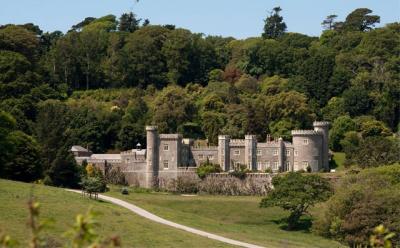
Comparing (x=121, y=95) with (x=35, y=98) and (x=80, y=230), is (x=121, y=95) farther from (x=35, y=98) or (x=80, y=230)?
(x=80, y=230)

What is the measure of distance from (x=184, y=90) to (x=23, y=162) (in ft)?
119

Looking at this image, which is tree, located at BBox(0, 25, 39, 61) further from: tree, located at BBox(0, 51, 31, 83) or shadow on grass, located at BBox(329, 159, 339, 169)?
shadow on grass, located at BBox(329, 159, 339, 169)

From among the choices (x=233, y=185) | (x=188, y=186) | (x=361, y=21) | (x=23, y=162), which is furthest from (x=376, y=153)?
(x=361, y=21)

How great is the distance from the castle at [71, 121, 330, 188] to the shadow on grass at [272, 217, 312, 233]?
14473mm

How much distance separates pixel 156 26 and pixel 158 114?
2829cm

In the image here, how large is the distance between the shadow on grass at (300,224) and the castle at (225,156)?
14.5 meters

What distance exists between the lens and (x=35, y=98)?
84125 mm

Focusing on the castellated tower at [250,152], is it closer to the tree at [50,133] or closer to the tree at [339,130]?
the tree at [339,130]

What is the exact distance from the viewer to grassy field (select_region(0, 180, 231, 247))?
3825 cm

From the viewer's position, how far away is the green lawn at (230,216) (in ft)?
153

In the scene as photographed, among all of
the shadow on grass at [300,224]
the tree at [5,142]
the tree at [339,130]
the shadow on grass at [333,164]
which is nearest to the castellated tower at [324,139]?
the shadow on grass at [333,164]

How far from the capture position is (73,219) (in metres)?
42.7

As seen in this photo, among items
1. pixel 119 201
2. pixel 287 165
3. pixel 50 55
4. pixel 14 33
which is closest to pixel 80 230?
pixel 119 201

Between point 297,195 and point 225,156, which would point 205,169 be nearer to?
point 225,156
